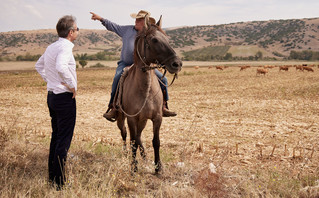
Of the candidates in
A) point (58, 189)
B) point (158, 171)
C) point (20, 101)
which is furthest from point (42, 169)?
point (20, 101)

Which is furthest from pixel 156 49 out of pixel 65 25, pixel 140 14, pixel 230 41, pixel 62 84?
pixel 230 41

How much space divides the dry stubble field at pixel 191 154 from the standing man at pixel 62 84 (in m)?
0.30

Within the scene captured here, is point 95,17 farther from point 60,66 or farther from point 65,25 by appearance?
point 60,66

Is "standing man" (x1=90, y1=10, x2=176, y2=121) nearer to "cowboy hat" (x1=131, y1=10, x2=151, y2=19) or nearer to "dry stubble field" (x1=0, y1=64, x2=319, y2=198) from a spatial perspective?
"cowboy hat" (x1=131, y1=10, x2=151, y2=19)

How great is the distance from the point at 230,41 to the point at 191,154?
607 ft

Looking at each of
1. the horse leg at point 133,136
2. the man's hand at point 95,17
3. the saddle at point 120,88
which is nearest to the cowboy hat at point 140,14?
the man's hand at point 95,17

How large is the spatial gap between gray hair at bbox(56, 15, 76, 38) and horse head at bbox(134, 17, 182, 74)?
126cm

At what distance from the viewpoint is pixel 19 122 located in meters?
9.47

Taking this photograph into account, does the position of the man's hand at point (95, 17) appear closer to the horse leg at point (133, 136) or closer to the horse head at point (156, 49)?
the horse head at point (156, 49)

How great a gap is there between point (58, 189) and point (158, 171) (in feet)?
6.28

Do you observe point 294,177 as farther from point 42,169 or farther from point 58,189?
point 42,169

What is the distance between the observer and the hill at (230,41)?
13212 cm

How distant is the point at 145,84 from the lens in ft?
15.1

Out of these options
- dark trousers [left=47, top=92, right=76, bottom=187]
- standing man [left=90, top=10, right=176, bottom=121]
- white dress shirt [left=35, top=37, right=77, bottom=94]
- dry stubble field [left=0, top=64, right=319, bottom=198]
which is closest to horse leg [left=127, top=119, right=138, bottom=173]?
dry stubble field [left=0, top=64, right=319, bottom=198]
